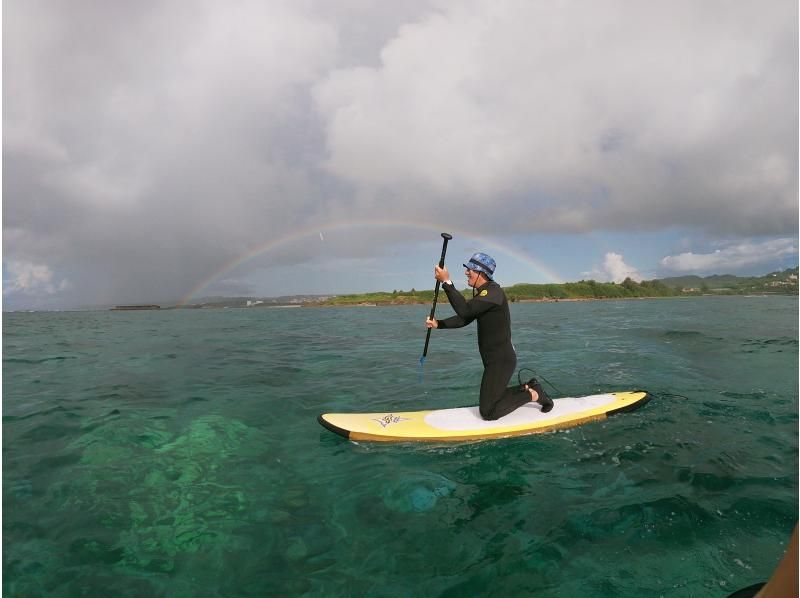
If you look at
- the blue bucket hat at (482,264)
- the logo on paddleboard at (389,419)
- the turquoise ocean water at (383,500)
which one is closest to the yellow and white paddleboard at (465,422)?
the logo on paddleboard at (389,419)

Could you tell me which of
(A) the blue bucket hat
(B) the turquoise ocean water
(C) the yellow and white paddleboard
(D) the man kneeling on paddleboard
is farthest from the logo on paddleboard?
(A) the blue bucket hat

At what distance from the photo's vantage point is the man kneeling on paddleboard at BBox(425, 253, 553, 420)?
7.30 metres

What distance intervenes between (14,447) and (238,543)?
639 centimetres

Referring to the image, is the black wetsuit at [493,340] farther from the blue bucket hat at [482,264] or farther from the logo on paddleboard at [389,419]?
the logo on paddleboard at [389,419]

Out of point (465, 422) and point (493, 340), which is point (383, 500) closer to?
point (465, 422)

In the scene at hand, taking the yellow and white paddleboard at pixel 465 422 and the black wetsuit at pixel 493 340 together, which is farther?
the yellow and white paddleboard at pixel 465 422

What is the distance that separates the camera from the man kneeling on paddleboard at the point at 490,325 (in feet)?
24.0

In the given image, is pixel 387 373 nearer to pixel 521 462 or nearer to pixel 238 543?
pixel 521 462

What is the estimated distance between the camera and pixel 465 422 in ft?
25.6

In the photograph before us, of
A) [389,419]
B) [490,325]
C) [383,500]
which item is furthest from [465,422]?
[383,500]

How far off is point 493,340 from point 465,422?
172cm

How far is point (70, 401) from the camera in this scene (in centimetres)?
1113

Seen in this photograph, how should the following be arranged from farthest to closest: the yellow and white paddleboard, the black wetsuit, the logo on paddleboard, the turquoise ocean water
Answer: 1. the logo on paddleboard
2. the yellow and white paddleboard
3. the black wetsuit
4. the turquoise ocean water

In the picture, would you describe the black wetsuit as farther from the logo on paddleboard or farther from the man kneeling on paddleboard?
the logo on paddleboard
